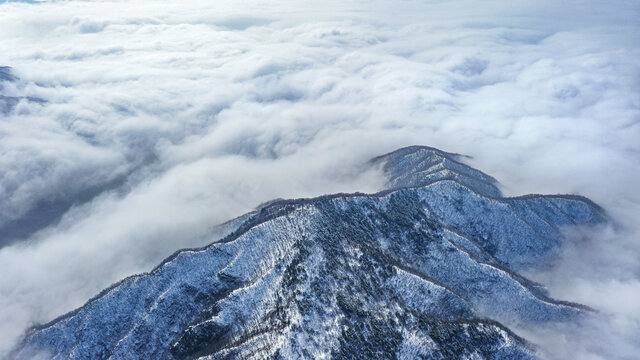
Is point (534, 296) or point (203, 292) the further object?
point (534, 296)

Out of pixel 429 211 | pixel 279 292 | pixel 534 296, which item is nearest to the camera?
pixel 279 292

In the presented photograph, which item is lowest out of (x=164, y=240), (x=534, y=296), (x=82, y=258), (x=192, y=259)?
(x=82, y=258)

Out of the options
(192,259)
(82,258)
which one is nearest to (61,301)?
(82,258)

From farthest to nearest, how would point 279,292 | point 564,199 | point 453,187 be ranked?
point 564,199 → point 453,187 → point 279,292

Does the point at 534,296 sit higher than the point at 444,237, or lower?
lower

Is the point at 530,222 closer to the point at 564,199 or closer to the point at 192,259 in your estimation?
the point at 564,199

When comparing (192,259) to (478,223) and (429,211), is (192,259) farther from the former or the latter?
(478,223)

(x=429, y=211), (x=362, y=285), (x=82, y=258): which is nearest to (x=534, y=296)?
(x=429, y=211)
